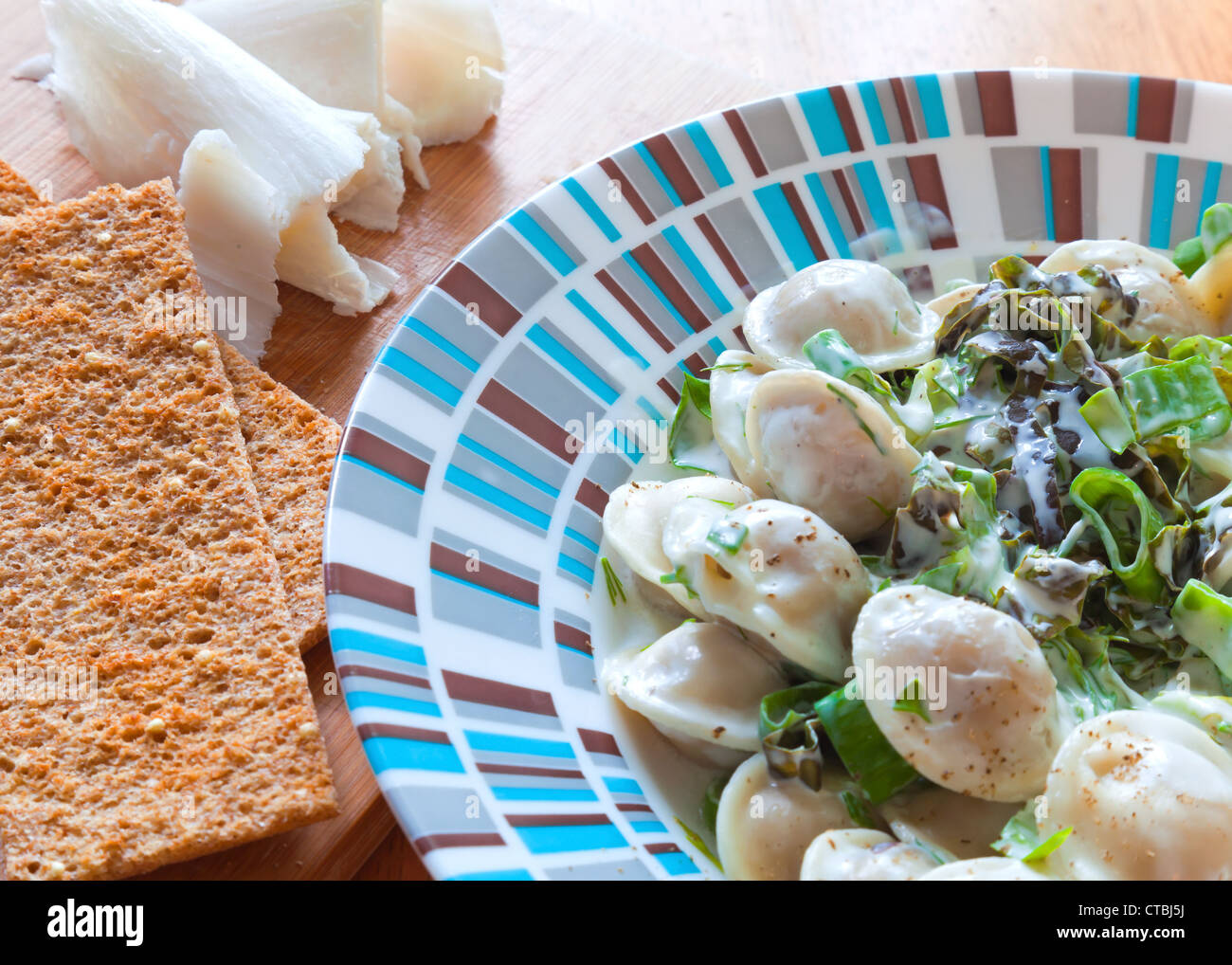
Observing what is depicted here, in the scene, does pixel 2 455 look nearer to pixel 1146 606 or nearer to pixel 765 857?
pixel 765 857

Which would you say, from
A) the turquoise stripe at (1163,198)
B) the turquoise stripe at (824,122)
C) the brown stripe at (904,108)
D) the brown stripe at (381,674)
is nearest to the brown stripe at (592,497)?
the brown stripe at (381,674)

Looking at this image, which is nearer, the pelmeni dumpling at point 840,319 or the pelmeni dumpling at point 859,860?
the pelmeni dumpling at point 859,860

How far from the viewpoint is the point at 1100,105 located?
1.88 metres

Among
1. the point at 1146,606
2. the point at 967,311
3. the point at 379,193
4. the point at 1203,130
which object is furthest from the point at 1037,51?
the point at 1146,606

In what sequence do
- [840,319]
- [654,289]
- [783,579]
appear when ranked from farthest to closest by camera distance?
[654,289], [840,319], [783,579]

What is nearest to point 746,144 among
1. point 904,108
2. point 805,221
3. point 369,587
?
point 805,221

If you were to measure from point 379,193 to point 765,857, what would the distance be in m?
1.45

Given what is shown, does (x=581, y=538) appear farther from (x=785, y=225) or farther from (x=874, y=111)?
(x=874, y=111)

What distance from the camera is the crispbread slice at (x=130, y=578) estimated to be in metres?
1.34

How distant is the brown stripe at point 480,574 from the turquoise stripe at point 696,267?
1.96ft

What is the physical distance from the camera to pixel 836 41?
2768 millimetres

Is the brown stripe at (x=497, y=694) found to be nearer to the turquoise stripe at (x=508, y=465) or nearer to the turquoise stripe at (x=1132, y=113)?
the turquoise stripe at (x=508, y=465)

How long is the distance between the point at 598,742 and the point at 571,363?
555 mm

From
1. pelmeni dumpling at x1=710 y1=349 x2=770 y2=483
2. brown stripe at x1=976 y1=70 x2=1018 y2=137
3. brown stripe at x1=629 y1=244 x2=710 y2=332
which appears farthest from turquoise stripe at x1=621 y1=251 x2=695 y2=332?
brown stripe at x1=976 y1=70 x2=1018 y2=137
